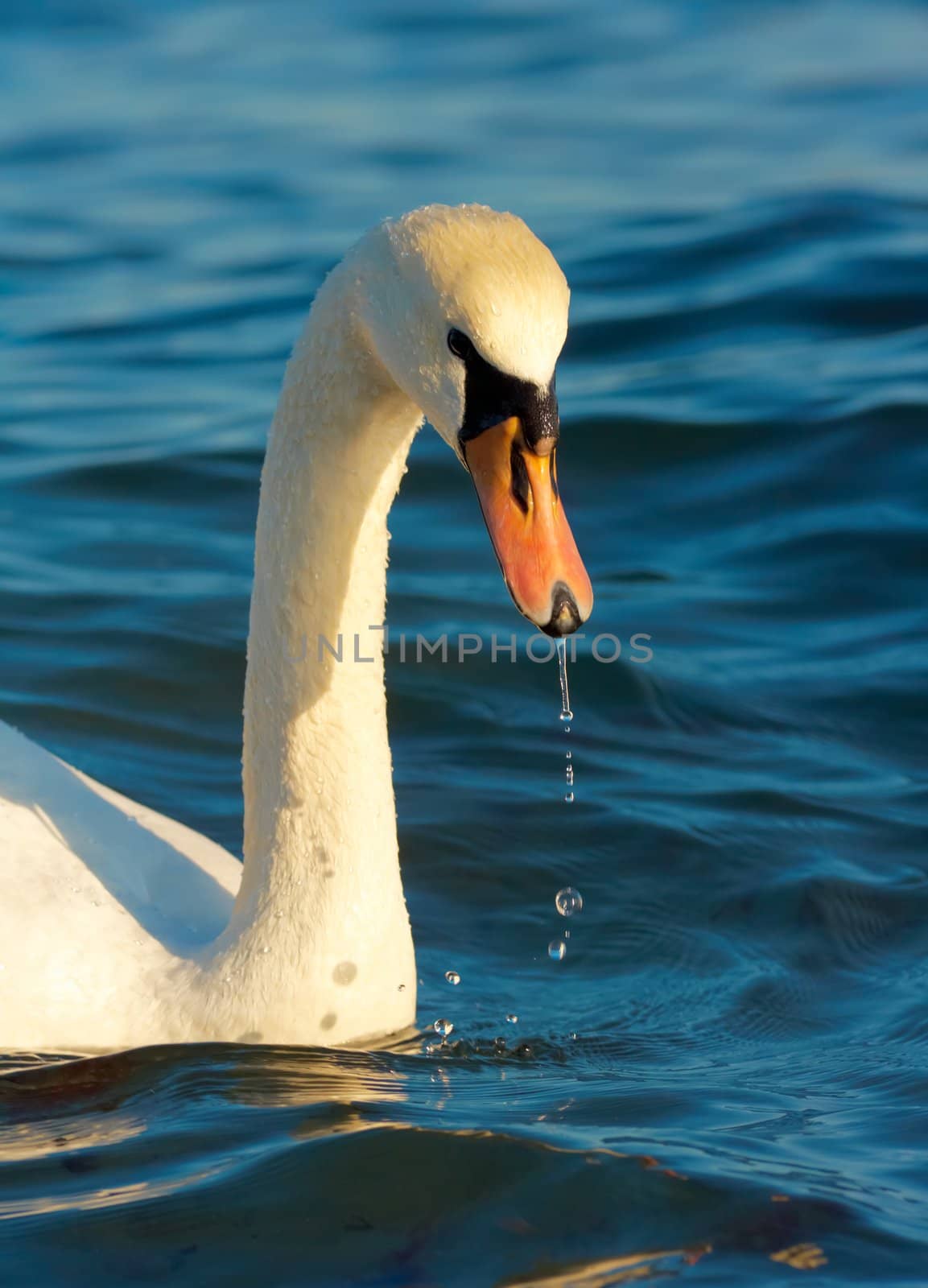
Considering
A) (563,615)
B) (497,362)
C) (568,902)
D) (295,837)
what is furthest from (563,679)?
(568,902)

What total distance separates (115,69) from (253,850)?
16980 mm

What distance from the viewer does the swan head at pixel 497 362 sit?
3656 millimetres

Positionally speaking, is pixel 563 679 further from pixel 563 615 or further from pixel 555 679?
pixel 555 679

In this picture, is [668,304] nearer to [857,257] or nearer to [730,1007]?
[857,257]

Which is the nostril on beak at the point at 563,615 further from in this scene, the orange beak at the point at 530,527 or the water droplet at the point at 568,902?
the water droplet at the point at 568,902

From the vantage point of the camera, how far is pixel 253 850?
4672mm

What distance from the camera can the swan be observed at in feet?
14.0

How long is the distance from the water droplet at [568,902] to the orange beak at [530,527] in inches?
90.6

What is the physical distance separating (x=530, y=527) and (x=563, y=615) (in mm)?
219

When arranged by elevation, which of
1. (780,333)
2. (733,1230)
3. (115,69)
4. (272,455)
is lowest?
(733,1230)

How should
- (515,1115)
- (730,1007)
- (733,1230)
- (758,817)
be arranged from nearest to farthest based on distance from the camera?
1. (733,1230)
2. (515,1115)
3. (730,1007)
4. (758,817)

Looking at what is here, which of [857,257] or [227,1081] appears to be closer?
[227,1081]

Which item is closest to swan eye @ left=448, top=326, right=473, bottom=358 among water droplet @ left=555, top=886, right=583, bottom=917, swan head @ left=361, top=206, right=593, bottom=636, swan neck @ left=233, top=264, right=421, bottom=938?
swan head @ left=361, top=206, right=593, bottom=636

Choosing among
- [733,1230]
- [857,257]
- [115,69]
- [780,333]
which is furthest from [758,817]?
[115,69]
